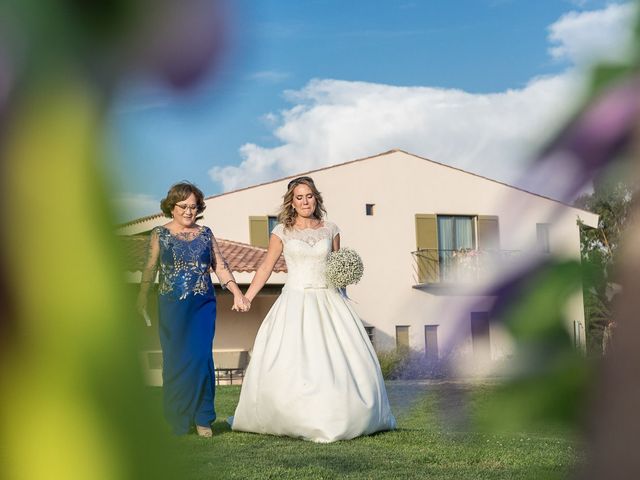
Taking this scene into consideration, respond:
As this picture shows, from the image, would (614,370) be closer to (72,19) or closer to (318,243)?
(72,19)

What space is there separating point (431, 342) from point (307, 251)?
22.2ft

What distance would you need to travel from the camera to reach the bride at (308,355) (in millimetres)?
6488

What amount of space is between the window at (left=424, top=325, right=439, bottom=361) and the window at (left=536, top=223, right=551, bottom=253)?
5cm

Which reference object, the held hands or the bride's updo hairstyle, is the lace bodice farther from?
the held hands

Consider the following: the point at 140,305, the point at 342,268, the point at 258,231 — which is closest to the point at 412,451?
the point at 342,268

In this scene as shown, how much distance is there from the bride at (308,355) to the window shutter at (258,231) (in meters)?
14.1

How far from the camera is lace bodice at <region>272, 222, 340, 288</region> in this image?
7.12m

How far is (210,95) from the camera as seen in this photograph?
22 centimetres

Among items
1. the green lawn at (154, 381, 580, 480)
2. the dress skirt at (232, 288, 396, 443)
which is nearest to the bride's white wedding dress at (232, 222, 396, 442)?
the dress skirt at (232, 288, 396, 443)

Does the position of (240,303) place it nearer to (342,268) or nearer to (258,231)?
(342,268)

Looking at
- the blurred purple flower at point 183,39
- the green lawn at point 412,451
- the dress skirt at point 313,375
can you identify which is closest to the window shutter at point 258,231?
the green lawn at point 412,451

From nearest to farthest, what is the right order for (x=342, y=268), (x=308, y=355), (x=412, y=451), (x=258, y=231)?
1. (x=412, y=451)
2. (x=308, y=355)
3. (x=342, y=268)
4. (x=258, y=231)

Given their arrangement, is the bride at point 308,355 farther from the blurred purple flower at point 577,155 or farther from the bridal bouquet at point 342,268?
the blurred purple flower at point 577,155

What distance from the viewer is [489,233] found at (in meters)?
0.33
